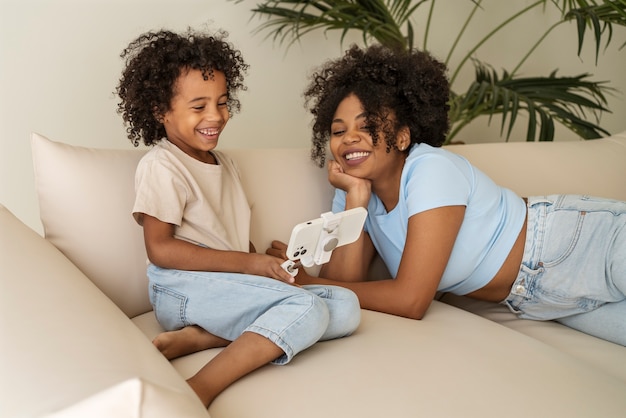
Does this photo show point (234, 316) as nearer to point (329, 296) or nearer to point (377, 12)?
point (329, 296)

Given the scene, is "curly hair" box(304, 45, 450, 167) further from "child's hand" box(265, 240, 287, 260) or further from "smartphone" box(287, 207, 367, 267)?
"smartphone" box(287, 207, 367, 267)

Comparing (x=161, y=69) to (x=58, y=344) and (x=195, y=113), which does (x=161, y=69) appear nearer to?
(x=195, y=113)

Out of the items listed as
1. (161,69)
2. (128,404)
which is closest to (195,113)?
(161,69)

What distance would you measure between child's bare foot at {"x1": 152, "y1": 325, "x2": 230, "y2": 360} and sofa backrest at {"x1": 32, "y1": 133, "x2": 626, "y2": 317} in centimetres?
24

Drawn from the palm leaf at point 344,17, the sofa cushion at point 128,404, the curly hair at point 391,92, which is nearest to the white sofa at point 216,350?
the sofa cushion at point 128,404

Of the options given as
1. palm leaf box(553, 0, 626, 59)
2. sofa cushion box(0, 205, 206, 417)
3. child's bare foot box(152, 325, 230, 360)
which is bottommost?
child's bare foot box(152, 325, 230, 360)

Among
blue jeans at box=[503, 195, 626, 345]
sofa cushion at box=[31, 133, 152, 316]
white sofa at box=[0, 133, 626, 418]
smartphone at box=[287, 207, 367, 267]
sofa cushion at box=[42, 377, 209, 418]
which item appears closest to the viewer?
sofa cushion at box=[42, 377, 209, 418]

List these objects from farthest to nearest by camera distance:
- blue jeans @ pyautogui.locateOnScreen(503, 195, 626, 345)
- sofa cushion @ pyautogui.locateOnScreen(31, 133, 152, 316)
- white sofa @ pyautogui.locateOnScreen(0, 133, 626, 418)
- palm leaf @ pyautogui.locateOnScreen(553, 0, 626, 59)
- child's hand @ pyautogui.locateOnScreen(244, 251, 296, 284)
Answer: palm leaf @ pyautogui.locateOnScreen(553, 0, 626, 59)
blue jeans @ pyautogui.locateOnScreen(503, 195, 626, 345)
sofa cushion @ pyautogui.locateOnScreen(31, 133, 152, 316)
child's hand @ pyautogui.locateOnScreen(244, 251, 296, 284)
white sofa @ pyautogui.locateOnScreen(0, 133, 626, 418)

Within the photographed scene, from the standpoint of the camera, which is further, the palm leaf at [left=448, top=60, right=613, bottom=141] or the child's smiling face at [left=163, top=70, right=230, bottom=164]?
the palm leaf at [left=448, top=60, right=613, bottom=141]

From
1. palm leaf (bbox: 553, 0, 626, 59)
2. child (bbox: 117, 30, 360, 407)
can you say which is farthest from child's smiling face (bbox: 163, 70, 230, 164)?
palm leaf (bbox: 553, 0, 626, 59)

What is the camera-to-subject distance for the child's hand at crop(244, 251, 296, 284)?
1.22 m

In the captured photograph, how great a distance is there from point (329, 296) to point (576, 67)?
281 centimetres

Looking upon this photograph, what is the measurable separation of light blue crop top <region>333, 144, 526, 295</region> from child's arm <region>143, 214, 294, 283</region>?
0.40 m

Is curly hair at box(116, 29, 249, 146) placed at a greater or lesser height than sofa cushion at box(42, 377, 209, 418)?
greater
